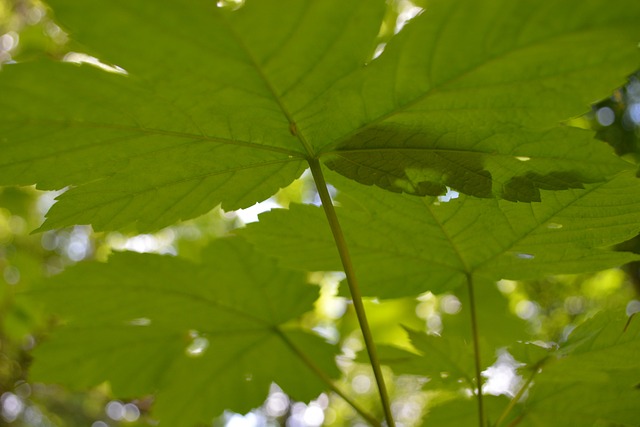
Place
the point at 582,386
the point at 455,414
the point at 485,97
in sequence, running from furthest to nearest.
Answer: the point at 455,414
the point at 582,386
the point at 485,97

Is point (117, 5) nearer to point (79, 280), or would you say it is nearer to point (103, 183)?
point (103, 183)

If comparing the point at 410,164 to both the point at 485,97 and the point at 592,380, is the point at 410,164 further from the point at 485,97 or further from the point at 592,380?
the point at 592,380

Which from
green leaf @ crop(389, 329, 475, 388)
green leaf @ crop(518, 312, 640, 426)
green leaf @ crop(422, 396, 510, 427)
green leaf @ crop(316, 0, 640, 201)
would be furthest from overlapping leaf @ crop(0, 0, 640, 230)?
green leaf @ crop(422, 396, 510, 427)

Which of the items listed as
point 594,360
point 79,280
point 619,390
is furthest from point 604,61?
point 79,280

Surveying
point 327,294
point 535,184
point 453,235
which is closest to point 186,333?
point 453,235

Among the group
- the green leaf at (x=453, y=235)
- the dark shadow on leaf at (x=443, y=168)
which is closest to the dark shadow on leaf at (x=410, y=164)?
the dark shadow on leaf at (x=443, y=168)
